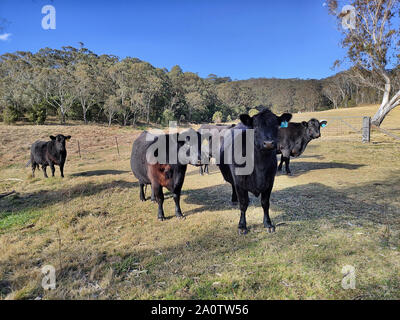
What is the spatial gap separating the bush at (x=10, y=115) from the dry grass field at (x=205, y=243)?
116 feet

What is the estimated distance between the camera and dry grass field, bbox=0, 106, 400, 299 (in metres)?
2.81

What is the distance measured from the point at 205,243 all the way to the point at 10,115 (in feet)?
→ 140

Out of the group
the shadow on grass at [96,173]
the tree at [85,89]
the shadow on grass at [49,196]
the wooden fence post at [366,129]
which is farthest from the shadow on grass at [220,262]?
the tree at [85,89]

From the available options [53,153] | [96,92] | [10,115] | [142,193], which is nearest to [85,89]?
[96,92]

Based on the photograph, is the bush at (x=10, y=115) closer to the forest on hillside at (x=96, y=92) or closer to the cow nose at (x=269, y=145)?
the forest on hillside at (x=96, y=92)

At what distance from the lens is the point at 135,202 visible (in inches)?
253

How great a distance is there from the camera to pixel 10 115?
113 feet

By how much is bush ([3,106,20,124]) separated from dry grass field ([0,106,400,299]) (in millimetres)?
35350

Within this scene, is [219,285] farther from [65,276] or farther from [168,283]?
[65,276]

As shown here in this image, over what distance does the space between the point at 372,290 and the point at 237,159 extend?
2671 millimetres

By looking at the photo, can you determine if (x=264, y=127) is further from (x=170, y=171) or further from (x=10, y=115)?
(x=10, y=115)

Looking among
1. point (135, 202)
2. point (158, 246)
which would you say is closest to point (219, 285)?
point (158, 246)

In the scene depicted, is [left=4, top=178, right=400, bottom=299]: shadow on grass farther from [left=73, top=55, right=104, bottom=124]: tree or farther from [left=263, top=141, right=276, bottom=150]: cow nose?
[left=73, top=55, right=104, bottom=124]: tree

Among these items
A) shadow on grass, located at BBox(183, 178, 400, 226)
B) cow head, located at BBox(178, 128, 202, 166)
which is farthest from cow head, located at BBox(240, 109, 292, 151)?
shadow on grass, located at BBox(183, 178, 400, 226)
